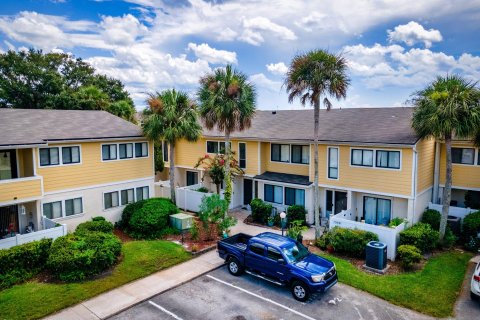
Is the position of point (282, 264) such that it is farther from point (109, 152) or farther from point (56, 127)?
point (56, 127)

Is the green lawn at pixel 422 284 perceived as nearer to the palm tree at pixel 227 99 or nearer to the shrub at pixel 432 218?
the shrub at pixel 432 218

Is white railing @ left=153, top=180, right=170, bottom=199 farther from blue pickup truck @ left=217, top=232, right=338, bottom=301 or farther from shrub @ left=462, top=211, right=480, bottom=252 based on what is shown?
shrub @ left=462, top=211, right=480, bottom=252

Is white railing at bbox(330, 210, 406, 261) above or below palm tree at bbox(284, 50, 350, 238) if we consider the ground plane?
below

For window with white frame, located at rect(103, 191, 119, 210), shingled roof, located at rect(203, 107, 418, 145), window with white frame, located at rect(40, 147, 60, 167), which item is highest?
shingled roof, located at rect(203, 107, 418, 145)

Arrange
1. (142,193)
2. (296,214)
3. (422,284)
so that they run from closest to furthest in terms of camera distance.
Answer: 1. (422,284)
2. (296,214)
3. (142,193)

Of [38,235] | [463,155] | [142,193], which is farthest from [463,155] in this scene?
[38,235]

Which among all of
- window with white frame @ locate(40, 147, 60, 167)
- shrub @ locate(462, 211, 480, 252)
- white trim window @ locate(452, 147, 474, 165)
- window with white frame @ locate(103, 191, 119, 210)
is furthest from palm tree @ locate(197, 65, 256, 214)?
shrub @ locate(462, 211, 480, 252)

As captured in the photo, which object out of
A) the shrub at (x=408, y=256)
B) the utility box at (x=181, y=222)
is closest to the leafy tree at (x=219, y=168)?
the utility box at (x=181, y=222)
